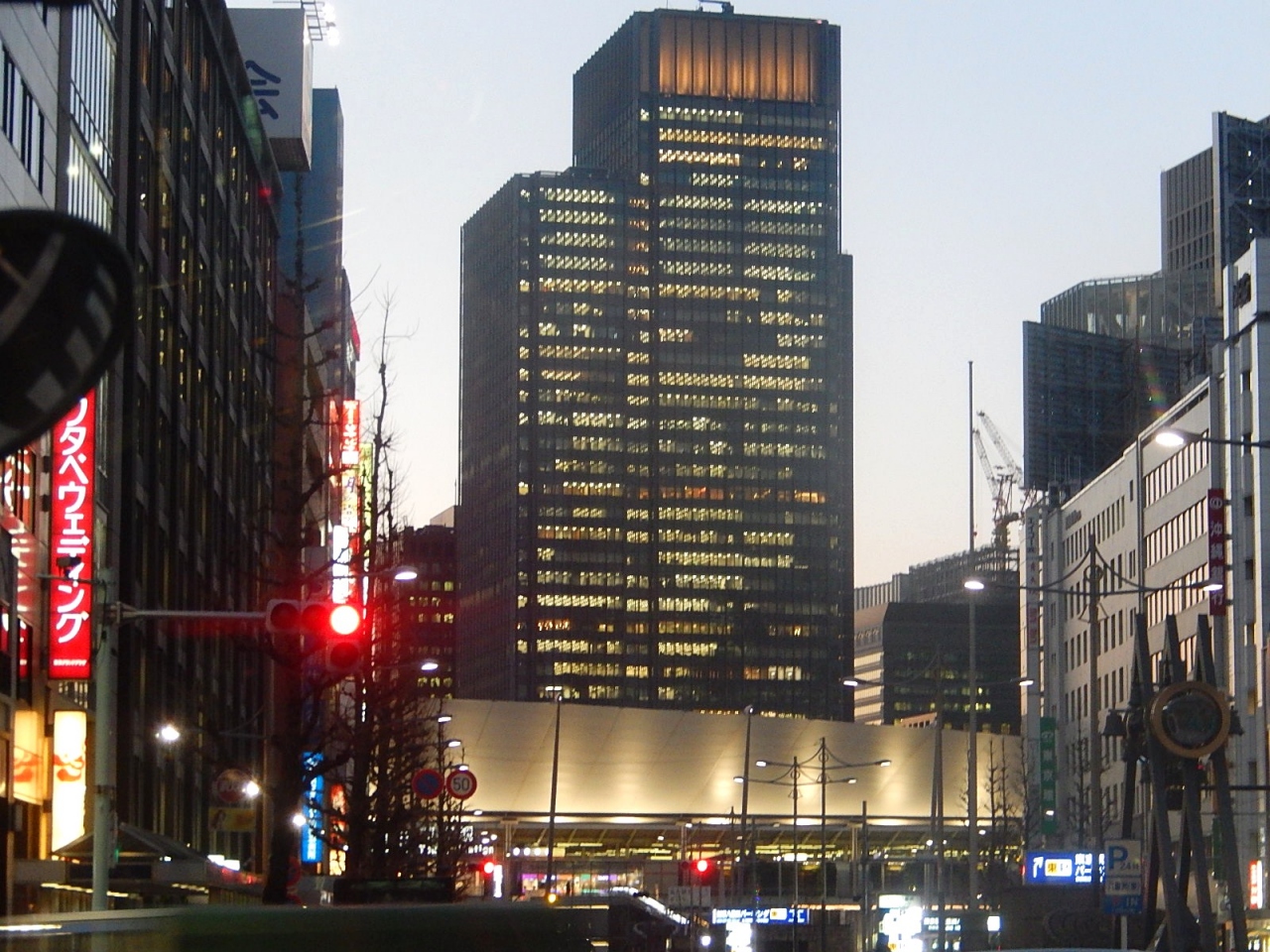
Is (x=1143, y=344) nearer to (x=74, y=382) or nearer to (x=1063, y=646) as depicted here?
(x=1063, y=646)

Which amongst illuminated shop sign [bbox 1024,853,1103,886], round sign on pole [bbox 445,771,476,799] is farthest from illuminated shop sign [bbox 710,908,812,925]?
illuminated shop sign [bbox 1024,853,1103,886]

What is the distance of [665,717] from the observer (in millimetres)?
105188

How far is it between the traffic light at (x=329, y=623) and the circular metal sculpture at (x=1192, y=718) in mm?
13252

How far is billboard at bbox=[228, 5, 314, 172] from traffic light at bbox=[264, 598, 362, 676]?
8570 cm

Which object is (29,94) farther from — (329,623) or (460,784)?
(460,784)

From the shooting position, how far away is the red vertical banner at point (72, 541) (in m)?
41.9

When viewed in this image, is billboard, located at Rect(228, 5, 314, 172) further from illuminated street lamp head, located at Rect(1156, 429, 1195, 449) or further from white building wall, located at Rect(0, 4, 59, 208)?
illuminated street lamp head, located at Rect(1156, 429, 1195, 449)

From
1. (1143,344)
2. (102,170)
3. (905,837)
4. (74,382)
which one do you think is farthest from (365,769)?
(1143,344)

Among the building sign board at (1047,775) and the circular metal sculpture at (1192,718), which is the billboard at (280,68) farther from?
the circular metal sculpture at (1192,718)

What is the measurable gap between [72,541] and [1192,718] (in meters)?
21.9

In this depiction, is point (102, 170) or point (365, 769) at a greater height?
point (102, 170)

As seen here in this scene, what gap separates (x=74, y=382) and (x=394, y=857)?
59.7 meters

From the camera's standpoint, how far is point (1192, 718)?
32.0 metres

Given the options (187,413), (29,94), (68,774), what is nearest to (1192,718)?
(68,774)
